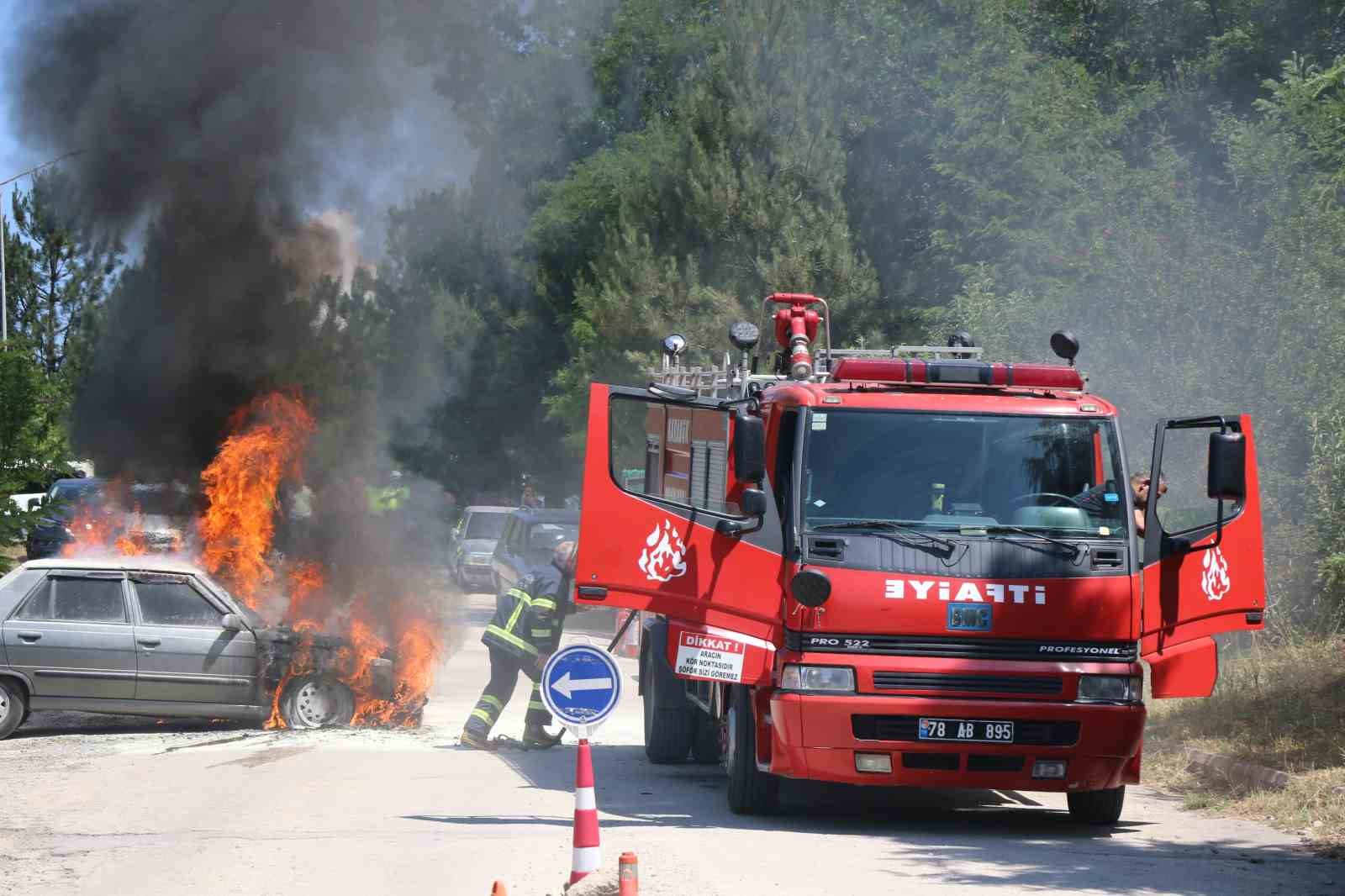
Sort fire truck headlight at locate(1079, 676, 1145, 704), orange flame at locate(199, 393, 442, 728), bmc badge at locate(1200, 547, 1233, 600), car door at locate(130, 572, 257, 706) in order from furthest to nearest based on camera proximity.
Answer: orange flame at locate(199, 393, 442, 728) < car door at locate(130, 572, 257, 706) < bmc badge at locate(1200, 547, 1233, 600) < fire truck headlight at locate(1079, 676, 1145, 704)

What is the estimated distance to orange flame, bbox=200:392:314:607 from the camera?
1612cm

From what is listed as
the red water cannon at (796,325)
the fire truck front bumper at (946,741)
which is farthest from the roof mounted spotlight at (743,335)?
Result: the fire truck front bumper at (946,741)

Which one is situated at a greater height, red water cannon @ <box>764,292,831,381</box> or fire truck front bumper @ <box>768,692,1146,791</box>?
red water cannon @ <box>764,292,831,381</box>

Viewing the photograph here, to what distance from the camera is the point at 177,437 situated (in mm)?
18109

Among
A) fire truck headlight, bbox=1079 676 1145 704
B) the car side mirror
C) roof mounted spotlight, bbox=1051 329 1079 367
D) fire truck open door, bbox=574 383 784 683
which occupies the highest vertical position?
roof mounted spotlight, bbox=1051 329 1079 367

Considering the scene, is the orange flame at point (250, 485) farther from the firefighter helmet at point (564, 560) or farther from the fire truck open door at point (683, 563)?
the fire truck open door at point (683, 563)

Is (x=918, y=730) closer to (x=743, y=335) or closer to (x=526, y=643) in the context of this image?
(x=743, y=335)

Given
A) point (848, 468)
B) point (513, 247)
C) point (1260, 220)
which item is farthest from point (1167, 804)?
point (513, 247)

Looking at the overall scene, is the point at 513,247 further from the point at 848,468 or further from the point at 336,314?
the point at 848,468

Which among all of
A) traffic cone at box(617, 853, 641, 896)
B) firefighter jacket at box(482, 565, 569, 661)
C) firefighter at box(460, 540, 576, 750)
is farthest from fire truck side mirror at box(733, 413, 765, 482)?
firefighter jacket at box(482, 565, 569, 661)

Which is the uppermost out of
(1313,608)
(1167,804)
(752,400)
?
(752,400)

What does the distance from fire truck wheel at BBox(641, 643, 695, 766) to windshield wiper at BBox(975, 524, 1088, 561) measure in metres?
3.59

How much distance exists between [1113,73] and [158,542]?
23594 millimetres

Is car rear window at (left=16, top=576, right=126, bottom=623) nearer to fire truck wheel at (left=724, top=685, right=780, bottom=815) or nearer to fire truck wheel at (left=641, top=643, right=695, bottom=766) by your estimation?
fire truck wheel at (left=641, top=643, right=695, bottom=766)
